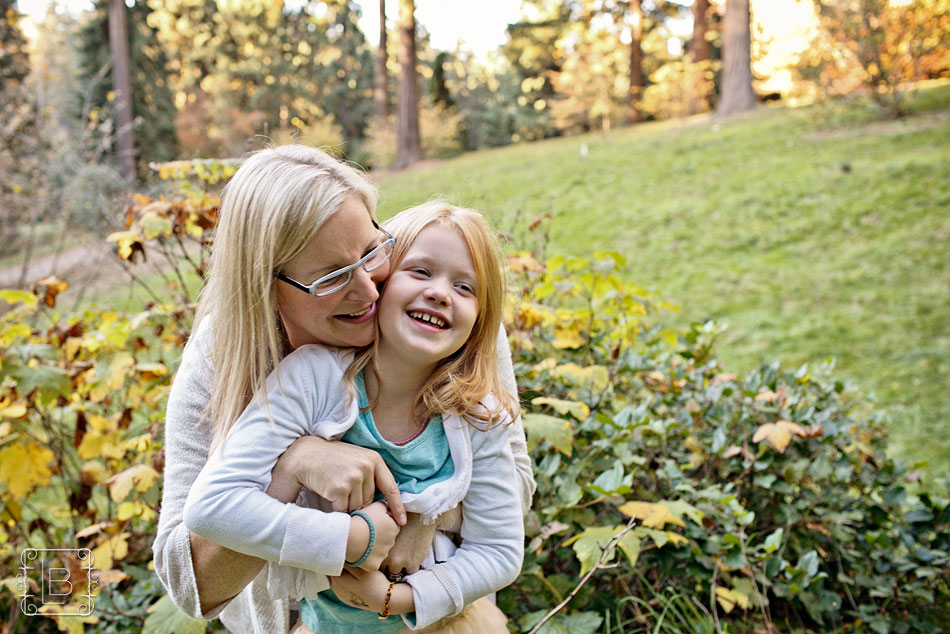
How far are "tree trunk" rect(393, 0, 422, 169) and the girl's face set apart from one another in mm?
16331

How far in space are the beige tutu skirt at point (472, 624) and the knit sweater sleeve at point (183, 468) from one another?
11.1 inches

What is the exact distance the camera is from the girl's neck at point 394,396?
143 cm

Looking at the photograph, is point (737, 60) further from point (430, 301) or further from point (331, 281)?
point (331, 281)

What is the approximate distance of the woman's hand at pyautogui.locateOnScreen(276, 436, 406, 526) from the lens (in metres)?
1.21

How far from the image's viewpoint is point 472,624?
145cm

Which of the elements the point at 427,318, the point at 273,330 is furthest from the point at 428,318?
the point at 273,330

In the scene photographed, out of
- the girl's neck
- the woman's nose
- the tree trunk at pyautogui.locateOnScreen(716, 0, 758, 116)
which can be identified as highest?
the tree trunk at pyautogui.locateOnScreen(716, 0, 758, 116)

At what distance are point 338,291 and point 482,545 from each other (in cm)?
61

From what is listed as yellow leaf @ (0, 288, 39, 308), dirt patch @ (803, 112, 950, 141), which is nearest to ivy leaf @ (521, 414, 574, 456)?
yellow leaf @ (0, 288, 39, 308)

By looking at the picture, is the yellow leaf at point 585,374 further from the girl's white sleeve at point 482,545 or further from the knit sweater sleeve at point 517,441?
the girl's white sleeve at point 482,545

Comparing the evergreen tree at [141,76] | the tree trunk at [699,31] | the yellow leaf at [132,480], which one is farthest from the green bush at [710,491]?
the evergreen tree at [141,76]

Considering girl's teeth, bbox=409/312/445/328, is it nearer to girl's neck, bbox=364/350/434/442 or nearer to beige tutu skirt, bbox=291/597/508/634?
girl's neck, bbox=364/350/434/442

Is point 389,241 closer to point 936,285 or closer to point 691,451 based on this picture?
point 691,451

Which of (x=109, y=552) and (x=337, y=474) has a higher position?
(x=337, y=474)
